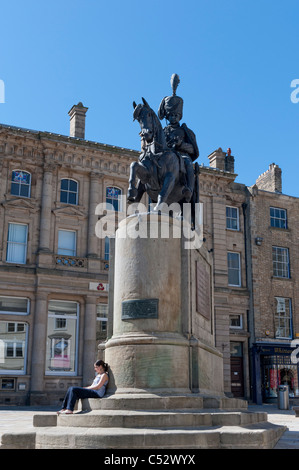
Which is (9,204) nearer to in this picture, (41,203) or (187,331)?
(41,203)

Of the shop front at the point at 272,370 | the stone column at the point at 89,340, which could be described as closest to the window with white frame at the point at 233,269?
the shop front at the point at 272,370

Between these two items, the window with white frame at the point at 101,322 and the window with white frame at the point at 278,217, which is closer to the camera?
the window with white frame at the point at 101,322

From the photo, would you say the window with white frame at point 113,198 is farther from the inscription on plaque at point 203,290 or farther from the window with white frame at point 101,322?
the inscription on plaque at point 203,290

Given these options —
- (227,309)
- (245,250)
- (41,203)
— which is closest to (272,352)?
(227,309)

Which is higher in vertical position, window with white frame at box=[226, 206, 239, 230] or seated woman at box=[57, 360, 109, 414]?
window with white frame at box=[226, 206, 239, 230]

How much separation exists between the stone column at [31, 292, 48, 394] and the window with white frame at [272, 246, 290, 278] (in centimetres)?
1644

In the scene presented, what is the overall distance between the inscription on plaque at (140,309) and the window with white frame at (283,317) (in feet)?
94.0

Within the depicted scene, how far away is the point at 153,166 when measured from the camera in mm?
10875

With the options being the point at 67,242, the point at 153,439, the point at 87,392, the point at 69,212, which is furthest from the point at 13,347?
the point at 153,439

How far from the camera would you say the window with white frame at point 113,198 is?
33.0 m

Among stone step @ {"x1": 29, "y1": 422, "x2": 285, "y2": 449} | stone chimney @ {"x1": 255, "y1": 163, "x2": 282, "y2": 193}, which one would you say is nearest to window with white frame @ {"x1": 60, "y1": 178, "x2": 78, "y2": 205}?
stone chimney @ {"x1": 255, "y1": 163, "x2": 282, "y2": 193}

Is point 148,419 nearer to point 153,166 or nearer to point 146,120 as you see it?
point 153,166

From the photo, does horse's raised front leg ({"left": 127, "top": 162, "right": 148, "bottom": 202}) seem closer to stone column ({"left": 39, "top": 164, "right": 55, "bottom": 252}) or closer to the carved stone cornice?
stone column ({"left": 39, "top": 164, "right": 55, "bottom": 252})

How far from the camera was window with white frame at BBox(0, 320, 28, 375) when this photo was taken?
28.2 metres
